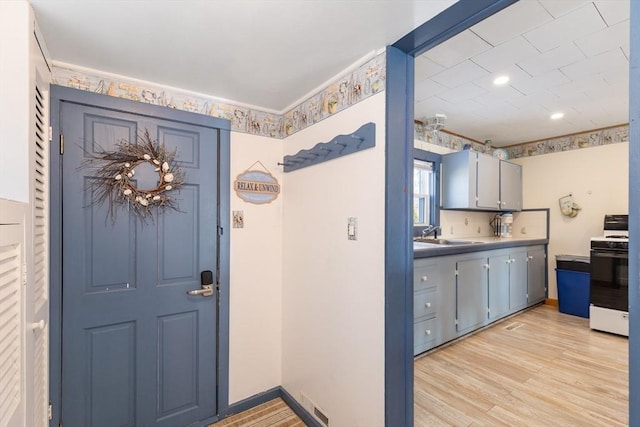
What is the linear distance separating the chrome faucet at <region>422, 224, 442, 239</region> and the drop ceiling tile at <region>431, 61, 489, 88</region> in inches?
64.9

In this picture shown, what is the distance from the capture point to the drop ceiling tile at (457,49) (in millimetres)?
1784

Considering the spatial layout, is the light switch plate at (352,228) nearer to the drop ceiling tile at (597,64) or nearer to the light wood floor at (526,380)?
the light wood floor at (526,380)

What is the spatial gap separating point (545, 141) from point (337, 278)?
4244mm

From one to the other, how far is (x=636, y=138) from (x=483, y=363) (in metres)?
2.52

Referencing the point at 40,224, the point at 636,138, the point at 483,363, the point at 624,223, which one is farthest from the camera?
the point at 624,223

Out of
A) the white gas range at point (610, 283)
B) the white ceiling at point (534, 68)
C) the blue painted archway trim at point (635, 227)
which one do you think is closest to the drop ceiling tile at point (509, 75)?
the white ceiling at point (534, 68)

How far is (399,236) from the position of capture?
152 cm

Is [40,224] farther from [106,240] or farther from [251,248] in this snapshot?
[251,248]

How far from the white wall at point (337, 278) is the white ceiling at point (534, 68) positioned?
0.88 metres

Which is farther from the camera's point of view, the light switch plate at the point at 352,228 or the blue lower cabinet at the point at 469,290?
the blue lower cabinet at the point at 469,290

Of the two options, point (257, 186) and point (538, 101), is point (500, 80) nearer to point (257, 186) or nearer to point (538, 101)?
point (538, 101)

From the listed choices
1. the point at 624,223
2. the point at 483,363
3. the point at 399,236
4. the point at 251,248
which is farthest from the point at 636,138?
the point at 624,223

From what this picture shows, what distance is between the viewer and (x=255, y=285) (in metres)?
2.26

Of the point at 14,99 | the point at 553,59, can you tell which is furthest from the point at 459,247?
the point at 14,99
